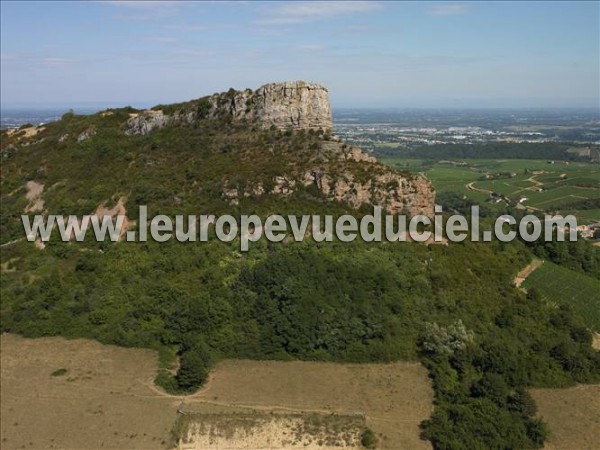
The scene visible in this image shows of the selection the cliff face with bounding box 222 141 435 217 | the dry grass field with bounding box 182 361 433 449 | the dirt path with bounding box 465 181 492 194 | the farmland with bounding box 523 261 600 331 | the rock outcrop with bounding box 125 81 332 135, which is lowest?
the dry grass field with bounding box 182 361 433 449

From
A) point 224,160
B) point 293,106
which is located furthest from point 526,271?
point 224,160

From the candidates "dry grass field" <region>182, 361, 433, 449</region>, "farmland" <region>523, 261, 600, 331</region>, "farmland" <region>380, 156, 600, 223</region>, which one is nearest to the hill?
"dry grass field" <region>182, 361, 433, 449</region>

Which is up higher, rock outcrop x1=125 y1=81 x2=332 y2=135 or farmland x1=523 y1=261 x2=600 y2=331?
rock outcrop x1=125 y1=81 x2=332 y2=135

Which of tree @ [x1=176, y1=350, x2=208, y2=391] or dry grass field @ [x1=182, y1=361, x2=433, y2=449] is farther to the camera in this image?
tree @ [x1=176, y1=350, x2=208, y2=391]

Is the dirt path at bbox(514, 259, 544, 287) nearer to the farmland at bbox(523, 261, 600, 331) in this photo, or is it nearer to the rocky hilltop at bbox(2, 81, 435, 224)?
the farmland at bbox(523, 261, 600, 331)

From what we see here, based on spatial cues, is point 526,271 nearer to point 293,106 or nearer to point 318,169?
point 318,169

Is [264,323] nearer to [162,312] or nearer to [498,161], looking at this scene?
[162,312]

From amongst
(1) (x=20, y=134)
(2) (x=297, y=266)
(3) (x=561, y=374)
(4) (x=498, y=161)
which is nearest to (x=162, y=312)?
(2) (x=297, y=266)

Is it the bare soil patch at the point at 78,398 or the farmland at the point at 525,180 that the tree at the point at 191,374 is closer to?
the bare soil patch at the point at 78,398
